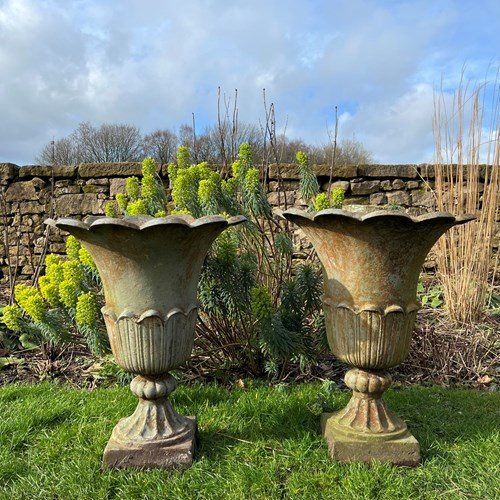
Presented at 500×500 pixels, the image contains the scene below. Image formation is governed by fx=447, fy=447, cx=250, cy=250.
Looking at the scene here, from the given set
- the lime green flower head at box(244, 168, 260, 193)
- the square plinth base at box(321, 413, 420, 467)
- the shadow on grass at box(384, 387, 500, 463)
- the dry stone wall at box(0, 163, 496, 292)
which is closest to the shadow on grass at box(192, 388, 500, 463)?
the shadow on grass at box(384, 387, 500, 463)

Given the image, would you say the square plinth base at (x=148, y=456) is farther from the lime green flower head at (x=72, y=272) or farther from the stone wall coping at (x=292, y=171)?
the stone wall coping at (x=292, y=171)

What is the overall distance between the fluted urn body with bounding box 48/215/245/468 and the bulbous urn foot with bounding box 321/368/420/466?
660 millimetres

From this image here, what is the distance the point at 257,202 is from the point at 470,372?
1949 millimetres

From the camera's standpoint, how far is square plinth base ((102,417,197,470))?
1.87 metres

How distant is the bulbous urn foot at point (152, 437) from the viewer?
1880 millimetres

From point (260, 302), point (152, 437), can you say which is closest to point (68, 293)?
point (152, 437)

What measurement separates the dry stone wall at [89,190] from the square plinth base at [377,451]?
124 inches

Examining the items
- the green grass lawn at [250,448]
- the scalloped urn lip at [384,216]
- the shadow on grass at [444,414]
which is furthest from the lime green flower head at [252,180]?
the shadow on grass at [444,414]

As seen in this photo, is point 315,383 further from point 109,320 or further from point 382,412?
point 109,320

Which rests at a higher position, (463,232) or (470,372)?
(463,232)

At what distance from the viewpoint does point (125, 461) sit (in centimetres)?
188

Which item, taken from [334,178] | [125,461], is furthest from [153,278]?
[334,178]

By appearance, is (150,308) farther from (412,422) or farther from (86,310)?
(412,422)

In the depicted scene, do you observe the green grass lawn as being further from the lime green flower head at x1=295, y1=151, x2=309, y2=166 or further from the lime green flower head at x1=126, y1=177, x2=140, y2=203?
the lime green flower head at x1=295, y1=151, x2=309, y2=166
